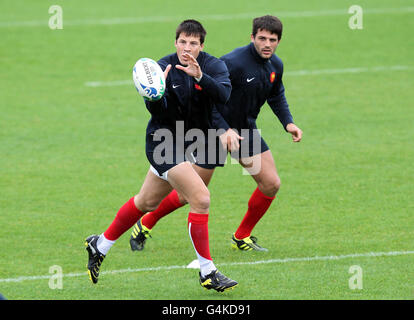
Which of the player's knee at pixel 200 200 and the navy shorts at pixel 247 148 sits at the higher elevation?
the navy shorts at pixel 247 148

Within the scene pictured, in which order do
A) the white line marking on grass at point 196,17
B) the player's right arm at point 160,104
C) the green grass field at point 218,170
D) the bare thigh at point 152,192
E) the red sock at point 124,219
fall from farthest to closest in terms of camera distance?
the white line marking on grass at point 196,17 → the green grass field at point 218,170 → the red sock at point 124,219 → the bare thigh at point 152,192 → the player's right arm at point 160,104

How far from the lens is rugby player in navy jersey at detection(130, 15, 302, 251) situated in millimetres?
8195

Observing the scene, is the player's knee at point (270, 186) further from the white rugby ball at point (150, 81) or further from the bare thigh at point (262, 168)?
A: the white rugby ball at point (150, 81)

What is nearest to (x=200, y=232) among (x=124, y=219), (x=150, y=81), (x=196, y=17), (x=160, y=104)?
(x=124, y=219)

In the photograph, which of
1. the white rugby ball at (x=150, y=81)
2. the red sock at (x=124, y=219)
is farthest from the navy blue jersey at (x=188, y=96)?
the red sock at (x=124, y=219)

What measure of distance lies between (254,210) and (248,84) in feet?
4.35

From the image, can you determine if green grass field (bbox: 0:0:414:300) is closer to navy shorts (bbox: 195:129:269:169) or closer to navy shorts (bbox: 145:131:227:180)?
navy shorts (bbox: 195:129:269:169)

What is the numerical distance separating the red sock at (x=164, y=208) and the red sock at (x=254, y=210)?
27.3 inches

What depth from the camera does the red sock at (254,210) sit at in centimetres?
852

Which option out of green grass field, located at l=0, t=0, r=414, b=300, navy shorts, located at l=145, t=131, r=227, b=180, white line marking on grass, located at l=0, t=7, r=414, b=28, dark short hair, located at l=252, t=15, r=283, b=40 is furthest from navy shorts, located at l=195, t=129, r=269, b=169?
white line marking on grass, located at l=0, t=7, r=414, b=28

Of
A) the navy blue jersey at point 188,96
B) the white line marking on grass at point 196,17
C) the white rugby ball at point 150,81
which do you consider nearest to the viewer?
the white rugby ball at point 150,81

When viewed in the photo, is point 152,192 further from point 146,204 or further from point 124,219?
point 124,219

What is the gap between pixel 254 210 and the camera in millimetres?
8555

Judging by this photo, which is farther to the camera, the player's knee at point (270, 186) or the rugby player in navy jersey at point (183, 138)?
the player's knee at point (270, 186)
